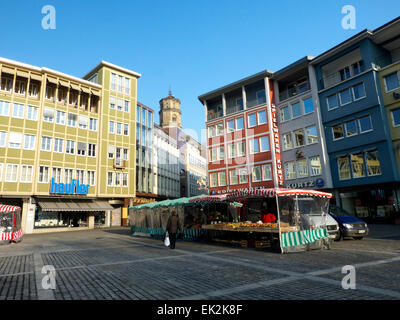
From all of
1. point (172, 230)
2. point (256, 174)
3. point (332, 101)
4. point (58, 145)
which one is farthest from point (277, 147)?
point (58, 145)

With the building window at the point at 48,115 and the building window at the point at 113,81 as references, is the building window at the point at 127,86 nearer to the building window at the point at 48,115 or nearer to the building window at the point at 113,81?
the building window at the point at 113,81

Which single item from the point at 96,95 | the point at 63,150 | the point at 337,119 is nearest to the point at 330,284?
the point at 337,119

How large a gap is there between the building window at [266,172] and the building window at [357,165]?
340 inches

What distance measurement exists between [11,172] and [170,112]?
2531 inches

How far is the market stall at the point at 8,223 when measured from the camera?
18609 millimetres

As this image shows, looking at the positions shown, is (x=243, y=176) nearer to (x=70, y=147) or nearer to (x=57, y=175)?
(x=70, y=147)

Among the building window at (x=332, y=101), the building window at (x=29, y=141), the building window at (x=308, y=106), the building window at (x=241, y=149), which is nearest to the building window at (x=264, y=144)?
the building window at (x=241, y=149)

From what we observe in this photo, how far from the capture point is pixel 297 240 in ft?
38.8

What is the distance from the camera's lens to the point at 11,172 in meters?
29.5

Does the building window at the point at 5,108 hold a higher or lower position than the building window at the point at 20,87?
lower

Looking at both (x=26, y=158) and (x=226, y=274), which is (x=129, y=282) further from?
(x=26, y=158)

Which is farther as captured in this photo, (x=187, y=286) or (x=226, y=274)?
(x=226, y=274)

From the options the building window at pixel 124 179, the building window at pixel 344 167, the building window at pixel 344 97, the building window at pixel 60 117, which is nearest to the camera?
the building window at pixel 344 167

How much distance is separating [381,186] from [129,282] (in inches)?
986
